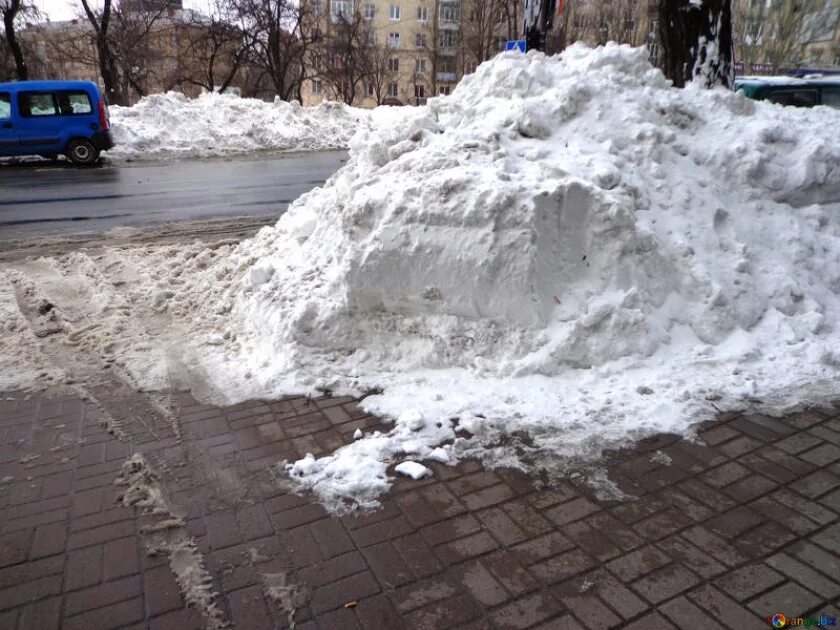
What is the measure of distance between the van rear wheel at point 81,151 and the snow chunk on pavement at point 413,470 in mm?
16647

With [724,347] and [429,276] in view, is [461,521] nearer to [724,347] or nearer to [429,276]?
[429,276]

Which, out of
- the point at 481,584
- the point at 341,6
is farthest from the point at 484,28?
the point at 481,584

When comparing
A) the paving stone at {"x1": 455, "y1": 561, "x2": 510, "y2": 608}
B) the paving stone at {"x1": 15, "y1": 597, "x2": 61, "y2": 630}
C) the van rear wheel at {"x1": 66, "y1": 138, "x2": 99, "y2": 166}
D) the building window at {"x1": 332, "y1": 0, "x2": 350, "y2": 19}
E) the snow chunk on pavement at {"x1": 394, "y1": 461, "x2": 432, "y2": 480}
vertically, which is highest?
the building window at {"x1": 332, "y1": 0, "x2": 350, "y2": 19}

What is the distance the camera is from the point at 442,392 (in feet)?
13.5

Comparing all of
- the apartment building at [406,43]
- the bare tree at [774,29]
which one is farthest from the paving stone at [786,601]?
the bare tree at [774,29]

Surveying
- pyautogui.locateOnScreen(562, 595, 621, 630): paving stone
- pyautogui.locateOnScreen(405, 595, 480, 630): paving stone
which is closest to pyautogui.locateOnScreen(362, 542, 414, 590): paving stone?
pyautogui.locateOnScreen(405, 595, 480, 630): paving stone

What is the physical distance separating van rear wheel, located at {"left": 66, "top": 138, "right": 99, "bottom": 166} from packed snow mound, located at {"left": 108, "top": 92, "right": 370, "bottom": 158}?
174 cm

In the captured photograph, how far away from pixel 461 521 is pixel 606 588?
723mm

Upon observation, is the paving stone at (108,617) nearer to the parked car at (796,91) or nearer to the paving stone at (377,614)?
the paving stone at (377,614)

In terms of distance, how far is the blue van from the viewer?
52.5ft

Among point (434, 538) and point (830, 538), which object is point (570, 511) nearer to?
point (434, 538)

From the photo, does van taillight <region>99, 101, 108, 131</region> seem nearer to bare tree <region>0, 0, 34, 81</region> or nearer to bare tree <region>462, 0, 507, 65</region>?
bare tree <region>0, 0, 34, 81</region>

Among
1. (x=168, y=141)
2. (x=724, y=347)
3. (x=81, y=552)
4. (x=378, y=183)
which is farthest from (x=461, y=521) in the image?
(x=168, y=141)

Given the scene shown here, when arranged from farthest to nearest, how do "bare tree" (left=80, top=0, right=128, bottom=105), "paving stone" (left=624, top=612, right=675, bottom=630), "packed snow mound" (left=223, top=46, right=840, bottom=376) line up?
"bare tree" (left=80, top=0, right=128, bottom=105)
"packed snow mound" (left=223, top=46, right=840, bottom=376)
"paving stone" (left=624, top=612, right=675, bottom=630)
